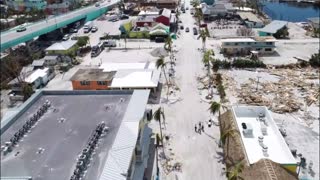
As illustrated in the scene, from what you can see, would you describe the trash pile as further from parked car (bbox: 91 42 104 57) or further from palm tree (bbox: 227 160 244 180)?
parked car (bbox: 91 42 104 57)

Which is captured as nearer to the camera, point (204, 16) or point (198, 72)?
point (198, 72)

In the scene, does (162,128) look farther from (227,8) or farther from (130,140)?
(227,8)

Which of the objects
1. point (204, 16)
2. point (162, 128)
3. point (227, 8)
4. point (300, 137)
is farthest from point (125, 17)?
point (300, 137)

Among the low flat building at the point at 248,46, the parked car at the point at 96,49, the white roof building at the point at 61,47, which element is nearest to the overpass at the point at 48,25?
the white roof building at the point at 61,47

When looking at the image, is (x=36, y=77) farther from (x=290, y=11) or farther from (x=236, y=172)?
(x=290, y=11)

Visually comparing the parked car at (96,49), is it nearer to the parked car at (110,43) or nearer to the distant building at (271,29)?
the parked car at (110,43)

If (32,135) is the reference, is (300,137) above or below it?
below
